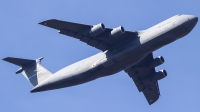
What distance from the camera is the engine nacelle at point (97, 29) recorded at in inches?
1148

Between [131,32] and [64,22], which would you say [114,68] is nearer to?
[131,32]

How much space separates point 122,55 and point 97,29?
2.62 m

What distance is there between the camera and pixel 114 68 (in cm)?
3116

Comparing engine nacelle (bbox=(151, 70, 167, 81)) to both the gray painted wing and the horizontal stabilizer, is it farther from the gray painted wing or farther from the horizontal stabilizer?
the horizontal stabilizer

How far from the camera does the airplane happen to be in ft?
96.2

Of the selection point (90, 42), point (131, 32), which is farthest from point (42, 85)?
point (131, 32)

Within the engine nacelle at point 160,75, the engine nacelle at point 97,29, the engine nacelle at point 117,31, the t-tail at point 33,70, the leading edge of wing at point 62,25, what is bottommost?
the engine nacelle at point 160,75

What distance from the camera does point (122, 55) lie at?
99.1ft

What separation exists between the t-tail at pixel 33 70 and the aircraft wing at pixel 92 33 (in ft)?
18.6

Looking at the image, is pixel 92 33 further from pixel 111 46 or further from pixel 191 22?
pixel 191 22

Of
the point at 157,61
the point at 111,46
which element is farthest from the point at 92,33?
the point at 157,61

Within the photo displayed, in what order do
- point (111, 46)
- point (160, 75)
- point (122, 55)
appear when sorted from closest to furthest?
point (122, 55), point (111, 46), point (160, 75)

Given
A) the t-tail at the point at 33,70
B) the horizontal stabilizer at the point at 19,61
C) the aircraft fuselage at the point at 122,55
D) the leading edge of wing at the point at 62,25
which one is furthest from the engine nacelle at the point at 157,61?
the horizontal stabilizer at the point at 19,61

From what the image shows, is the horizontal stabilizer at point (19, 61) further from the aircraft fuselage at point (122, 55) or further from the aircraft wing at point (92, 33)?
the aircraft wing at point (92, 33)
